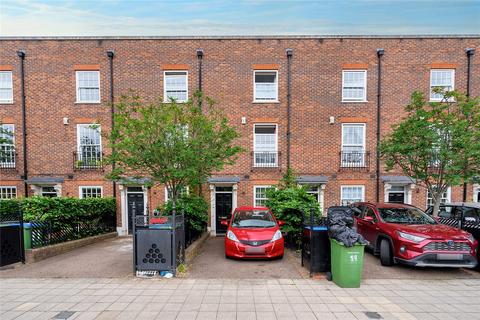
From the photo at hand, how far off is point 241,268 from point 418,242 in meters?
4.40

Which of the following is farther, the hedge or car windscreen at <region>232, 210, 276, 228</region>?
the hedge

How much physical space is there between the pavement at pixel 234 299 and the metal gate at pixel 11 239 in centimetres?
110

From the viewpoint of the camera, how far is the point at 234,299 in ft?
15.2

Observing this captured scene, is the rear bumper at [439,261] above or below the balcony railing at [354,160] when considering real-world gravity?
below

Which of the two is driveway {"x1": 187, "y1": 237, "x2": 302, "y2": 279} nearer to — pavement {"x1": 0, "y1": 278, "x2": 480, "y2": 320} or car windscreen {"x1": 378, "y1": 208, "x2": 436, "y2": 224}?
pavement {"x1": 0, "y1": 278, "x2": 480, "y2": 320}

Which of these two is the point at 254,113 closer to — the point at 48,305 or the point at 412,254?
the point at 412,254

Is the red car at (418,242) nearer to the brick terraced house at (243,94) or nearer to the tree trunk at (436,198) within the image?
the tree trunk at (436,198)

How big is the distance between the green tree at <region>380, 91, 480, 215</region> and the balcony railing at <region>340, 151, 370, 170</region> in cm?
363

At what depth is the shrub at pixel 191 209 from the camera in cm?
800

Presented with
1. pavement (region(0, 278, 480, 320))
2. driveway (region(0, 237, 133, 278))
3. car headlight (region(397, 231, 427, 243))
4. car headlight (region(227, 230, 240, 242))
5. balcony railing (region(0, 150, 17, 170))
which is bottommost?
driveway (region(0, 237, 133, 278))

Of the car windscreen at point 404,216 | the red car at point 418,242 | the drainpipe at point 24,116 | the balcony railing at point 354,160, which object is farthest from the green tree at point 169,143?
the drainpipe at point 24,116

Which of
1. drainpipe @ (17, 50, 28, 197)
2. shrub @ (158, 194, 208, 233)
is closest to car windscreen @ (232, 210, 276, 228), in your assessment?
shrub @ (158, 194, 208, 233)

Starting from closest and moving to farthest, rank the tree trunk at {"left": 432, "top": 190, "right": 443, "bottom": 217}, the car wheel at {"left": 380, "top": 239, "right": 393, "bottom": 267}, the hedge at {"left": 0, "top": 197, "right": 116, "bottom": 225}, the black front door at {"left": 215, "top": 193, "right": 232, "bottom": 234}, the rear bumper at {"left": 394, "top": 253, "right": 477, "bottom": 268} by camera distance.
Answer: the rear bumper at {"left": 394, "top": 253, "right": 477, "bottom": 268}
the car wheel at {"left": 380, "top": 239, "right": 393, "bottom": 267}
the hedge at {"left": 0, "top": 197, "right": 116, "bottom": 225}
the tree trunk at {"left": 432, "top": 190, "right": 443, "bottom": 217}
the black front door at {"left": 215, "top": 193, "right": 232, "bottom": 234}

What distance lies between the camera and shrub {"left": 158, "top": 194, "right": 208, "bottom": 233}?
7996mm
